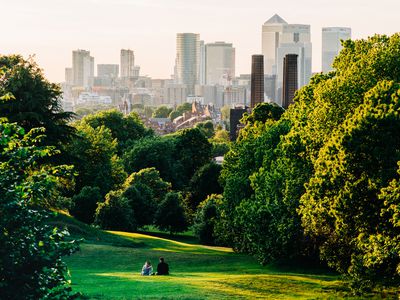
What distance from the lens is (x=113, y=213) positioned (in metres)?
50.7

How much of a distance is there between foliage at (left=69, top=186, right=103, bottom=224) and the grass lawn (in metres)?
17.7

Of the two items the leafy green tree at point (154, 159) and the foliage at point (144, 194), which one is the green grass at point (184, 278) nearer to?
the foliage at point (144, 194)

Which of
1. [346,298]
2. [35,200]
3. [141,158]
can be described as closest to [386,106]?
[346,298]

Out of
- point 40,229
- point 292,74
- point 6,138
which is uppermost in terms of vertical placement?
point 292,74

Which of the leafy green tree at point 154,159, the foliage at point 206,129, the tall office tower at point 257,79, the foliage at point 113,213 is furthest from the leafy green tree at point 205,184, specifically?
the foliage at point 206,129

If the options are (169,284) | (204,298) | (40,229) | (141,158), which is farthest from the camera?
(141,158)

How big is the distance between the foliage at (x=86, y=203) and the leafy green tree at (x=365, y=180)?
32222 millimetres

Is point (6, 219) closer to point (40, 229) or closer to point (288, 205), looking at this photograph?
point (40, 229)

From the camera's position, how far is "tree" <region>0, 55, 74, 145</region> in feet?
128

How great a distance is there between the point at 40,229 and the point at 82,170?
149 ft

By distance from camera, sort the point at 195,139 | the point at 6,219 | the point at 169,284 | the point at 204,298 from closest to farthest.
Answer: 1. the point at 6,219
2. the point at 204,298
3. the point at 169,284
4. the point at 195,139

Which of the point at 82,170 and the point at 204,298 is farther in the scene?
the point at 82,170

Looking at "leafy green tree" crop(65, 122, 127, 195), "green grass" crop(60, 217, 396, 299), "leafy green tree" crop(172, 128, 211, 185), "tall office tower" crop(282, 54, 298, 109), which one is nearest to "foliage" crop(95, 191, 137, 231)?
"leafy green tree" crop(65, 122, 127, 195)

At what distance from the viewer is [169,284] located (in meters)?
23.6
